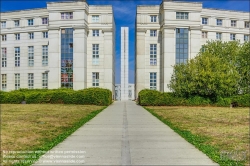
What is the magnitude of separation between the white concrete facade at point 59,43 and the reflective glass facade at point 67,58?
0.22 m

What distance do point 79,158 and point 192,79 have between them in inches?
871

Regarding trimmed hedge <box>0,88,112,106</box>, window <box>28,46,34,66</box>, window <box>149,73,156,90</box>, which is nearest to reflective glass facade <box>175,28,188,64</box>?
window <box>149,73,156,90</box>

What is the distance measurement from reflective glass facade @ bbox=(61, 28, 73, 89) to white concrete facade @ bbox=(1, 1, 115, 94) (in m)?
0.22

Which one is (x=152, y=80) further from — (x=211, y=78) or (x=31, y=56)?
(x=31, y=56)

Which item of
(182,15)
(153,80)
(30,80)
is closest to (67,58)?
(30,80)

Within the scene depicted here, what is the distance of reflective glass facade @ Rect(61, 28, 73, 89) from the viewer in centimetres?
3862

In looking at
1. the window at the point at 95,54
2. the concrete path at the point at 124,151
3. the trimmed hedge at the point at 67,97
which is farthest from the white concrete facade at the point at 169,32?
the concrete path at the point at 124,151

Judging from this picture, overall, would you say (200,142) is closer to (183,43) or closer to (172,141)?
(172,141)

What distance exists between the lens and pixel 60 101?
28.7 meters

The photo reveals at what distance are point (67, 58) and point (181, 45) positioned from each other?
58.4 ft

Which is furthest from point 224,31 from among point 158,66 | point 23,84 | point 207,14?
point 23,84

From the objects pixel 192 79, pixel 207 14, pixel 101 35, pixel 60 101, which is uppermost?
pixel 207 14

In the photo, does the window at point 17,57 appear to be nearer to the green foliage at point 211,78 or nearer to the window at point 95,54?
the window at point 95,54

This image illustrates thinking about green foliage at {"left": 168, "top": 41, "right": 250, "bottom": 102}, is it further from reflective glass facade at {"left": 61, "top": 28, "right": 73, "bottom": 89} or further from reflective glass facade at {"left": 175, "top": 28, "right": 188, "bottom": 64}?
reflective glass facade at {"left": 61, "top": 28, "right": 73, "bottom": 89}
